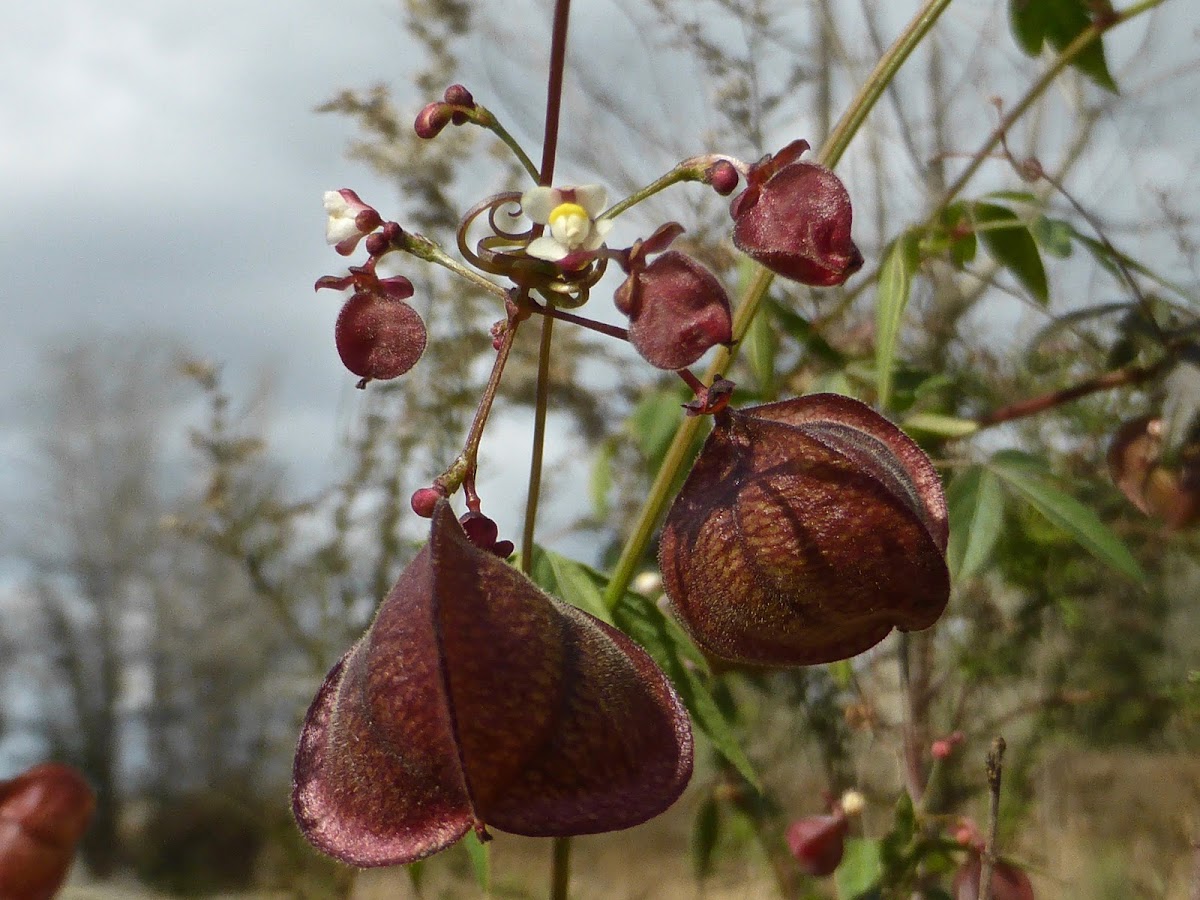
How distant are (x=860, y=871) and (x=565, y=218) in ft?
2.61

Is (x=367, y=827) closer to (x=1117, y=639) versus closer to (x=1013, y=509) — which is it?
(x=1013, y=509)

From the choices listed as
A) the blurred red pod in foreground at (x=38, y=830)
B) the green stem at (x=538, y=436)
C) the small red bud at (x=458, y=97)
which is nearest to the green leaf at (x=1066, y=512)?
the green stem at (x=538, y=436)

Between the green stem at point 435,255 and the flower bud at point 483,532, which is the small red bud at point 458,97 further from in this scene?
the flower bud at point 483,532

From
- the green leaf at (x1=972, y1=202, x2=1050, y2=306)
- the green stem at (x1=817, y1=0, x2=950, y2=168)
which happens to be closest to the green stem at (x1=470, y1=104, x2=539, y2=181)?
the green stem at (x1=817, y1=0, x2=950, y2=168)

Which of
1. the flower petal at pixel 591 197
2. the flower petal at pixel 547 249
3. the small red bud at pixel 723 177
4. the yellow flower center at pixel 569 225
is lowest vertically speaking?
the flower petal at pixel 547 249

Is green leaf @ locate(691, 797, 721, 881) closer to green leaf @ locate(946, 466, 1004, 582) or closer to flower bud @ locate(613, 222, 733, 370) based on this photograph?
green leaf @ locate(946, 466, 1004, 582)

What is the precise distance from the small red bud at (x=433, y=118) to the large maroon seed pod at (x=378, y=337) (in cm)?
9

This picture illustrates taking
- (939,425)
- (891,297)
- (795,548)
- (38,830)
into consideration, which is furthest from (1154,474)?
(38,830)

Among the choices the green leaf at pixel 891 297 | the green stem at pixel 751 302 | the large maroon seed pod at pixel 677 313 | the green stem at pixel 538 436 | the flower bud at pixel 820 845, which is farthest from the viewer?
the flower bud at pixel 820 845

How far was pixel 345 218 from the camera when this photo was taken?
0.55 metres

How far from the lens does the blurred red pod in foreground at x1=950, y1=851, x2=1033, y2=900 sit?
3.17 ft

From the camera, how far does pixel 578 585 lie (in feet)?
2.43

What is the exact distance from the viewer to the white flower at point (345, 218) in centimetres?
54

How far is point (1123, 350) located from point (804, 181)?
882 millimetres
